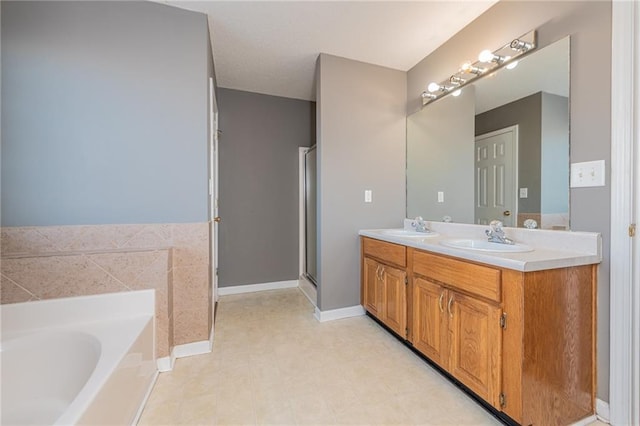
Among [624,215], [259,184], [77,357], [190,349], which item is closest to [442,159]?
[624,215]

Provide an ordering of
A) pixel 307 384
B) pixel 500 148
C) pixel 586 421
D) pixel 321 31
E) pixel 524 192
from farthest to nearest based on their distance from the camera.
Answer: pixel 321 31 → pixel 500 148 → pixel 524 192 → pixel 307 384 → pixel 586 421

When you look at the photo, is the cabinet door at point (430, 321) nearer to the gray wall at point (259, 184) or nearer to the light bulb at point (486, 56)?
the light bulb at point (486, 56)

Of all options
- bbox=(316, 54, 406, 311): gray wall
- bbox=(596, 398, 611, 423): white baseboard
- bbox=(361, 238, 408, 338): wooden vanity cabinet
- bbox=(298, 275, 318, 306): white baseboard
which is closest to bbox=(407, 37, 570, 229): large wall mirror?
bbox=(316, 54, 406, 311): gray wall

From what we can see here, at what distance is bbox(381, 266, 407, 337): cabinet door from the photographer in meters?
1.94

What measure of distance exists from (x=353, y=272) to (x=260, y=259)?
51.4 inches

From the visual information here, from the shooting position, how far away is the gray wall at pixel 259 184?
3.22 m

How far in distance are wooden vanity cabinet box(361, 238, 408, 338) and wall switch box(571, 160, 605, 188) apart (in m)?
0.99

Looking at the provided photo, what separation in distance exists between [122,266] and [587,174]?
8.63ft

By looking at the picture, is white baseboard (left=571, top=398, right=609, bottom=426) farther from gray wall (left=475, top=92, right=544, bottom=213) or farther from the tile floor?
gray wall (left=475, top=92, right=544, bottom=213)

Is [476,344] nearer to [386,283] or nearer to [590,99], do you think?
[386,283]

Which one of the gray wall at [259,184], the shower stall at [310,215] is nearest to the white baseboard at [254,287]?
the gray wall at [259,184]

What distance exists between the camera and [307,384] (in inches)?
63.1

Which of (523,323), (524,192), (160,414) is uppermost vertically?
(524,192)

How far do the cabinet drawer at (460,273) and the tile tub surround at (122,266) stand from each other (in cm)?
149
